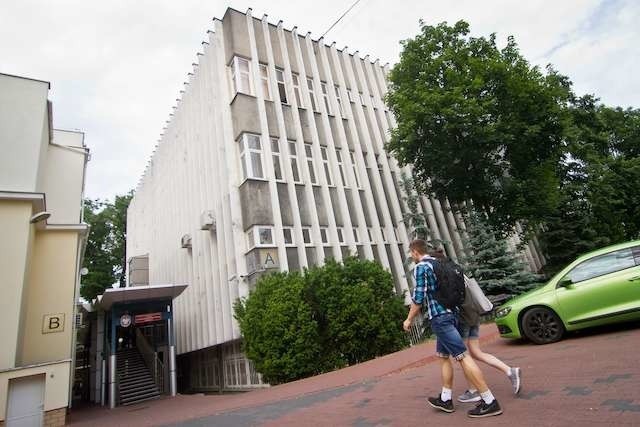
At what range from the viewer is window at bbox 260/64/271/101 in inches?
644

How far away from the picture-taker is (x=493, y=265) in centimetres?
1476

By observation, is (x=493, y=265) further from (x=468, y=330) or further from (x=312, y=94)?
(x=468, y=330)

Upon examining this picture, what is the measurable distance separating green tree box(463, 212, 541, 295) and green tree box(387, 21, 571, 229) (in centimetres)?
251

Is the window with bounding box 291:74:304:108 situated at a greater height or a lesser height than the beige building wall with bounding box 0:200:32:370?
greater

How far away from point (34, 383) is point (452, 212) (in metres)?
18.4

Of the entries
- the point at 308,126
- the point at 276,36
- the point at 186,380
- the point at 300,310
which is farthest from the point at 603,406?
the point at 186,380

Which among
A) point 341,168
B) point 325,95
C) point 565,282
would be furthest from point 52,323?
point 325,95

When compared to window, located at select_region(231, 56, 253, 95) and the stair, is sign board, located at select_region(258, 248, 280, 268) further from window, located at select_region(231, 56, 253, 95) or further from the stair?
the stair

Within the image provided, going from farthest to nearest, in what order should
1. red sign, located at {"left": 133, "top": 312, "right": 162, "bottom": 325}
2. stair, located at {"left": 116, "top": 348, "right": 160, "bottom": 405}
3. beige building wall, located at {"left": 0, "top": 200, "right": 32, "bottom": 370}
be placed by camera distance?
stair, located at {"left": 116, "top": 348, "right": 160, "bottom": 405} → red sign, located at {"left": 133, "top": 312, "right": 162, "bottom": 325} → beige building wall, located at {"left": 0, "top": 200, "right": 32, "bottom": 370}

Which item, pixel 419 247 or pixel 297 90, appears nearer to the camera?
pixel 419 247

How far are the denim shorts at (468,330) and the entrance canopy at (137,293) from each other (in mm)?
14599

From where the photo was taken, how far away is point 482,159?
16.5 metres

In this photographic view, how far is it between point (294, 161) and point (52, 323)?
10.4 meters

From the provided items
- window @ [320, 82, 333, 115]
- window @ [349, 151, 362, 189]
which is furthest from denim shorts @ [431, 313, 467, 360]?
window @ [320, 82, 333, 115]
